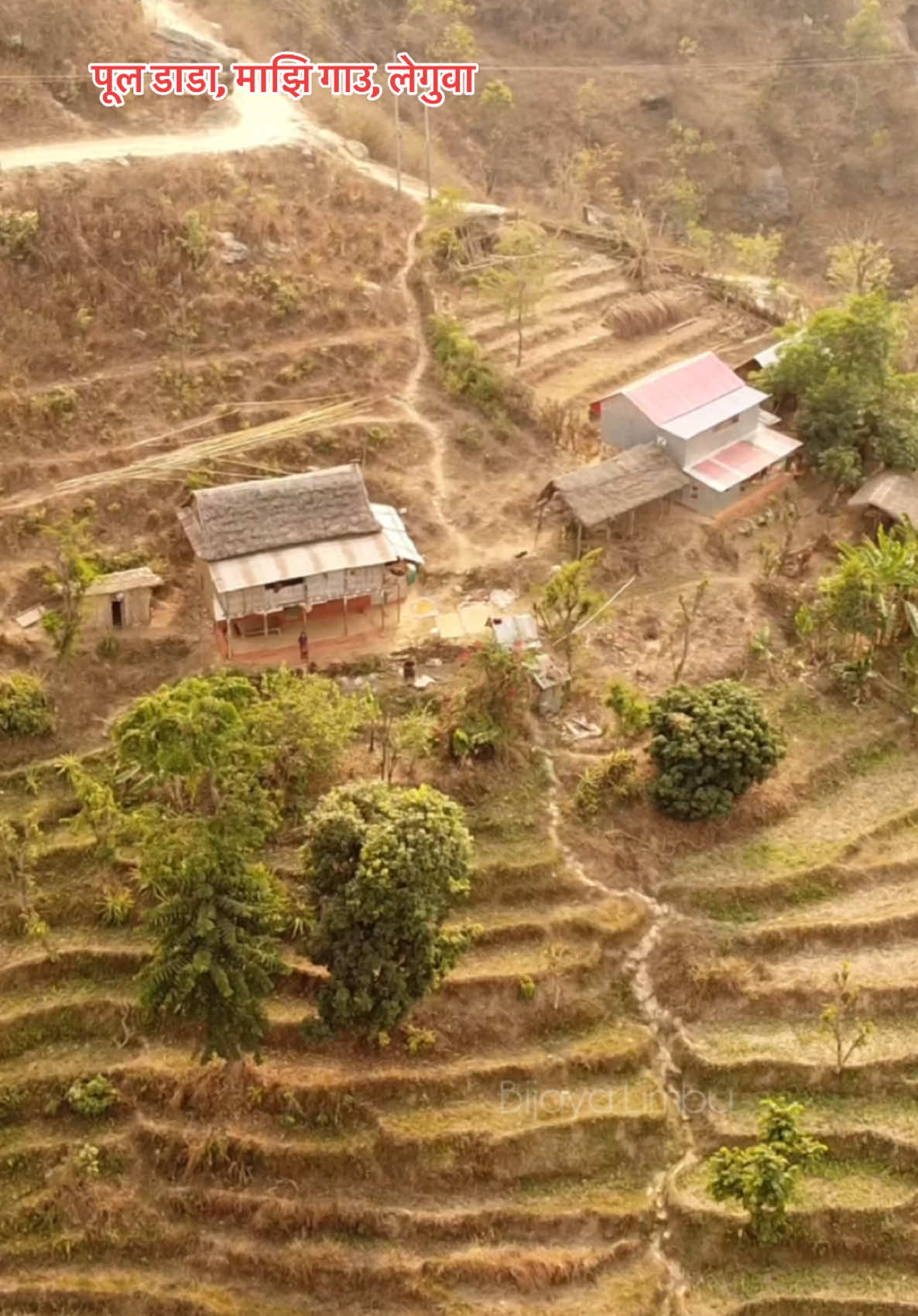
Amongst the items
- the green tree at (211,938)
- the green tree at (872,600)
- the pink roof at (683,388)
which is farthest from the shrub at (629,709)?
the pink roof at (683,388)

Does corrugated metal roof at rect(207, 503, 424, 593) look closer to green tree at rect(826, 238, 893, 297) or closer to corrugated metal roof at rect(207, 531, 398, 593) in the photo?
corrugated metal roof at rect(207, 531, 398, 593)

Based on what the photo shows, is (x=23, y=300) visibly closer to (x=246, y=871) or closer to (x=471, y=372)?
(x=471, y=372)

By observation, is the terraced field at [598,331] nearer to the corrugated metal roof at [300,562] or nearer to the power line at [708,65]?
the corrugated metal roof at [300,562]

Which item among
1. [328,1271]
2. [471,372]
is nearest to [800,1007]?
[328,1271]

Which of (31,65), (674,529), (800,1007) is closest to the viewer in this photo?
(800,1007)

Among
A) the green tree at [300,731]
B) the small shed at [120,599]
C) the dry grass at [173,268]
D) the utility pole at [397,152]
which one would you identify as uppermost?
the utility pole at [397,152]

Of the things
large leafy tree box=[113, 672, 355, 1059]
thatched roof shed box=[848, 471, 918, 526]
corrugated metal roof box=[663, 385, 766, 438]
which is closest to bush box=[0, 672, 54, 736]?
large leafy tree box=[113, 672, 355, 1059]

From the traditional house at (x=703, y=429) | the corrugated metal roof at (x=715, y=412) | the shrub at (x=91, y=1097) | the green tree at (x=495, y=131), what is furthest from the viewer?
the green tree at (x=495, y=131)

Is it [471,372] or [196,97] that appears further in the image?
[196,97]
